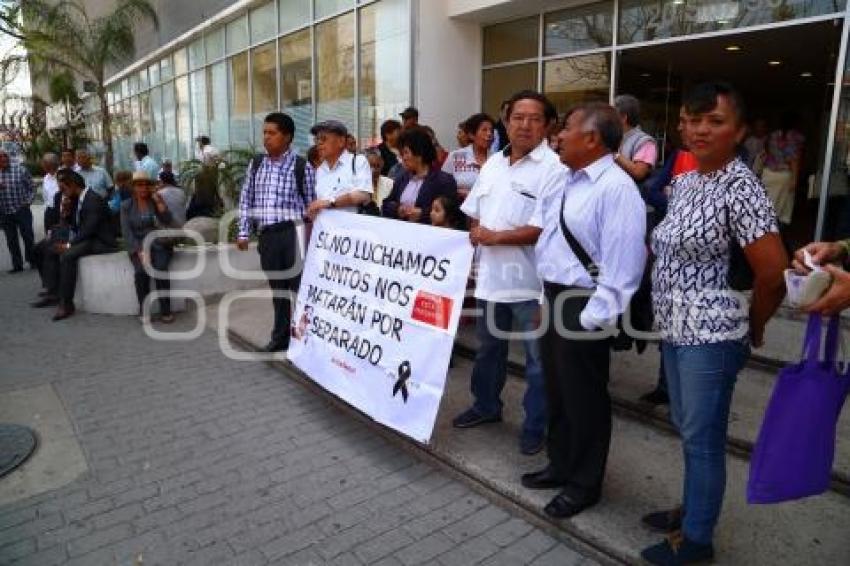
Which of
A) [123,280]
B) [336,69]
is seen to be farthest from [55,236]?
[336,69]

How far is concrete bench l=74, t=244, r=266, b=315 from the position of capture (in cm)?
692

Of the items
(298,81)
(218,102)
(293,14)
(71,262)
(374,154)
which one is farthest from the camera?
(218,102)

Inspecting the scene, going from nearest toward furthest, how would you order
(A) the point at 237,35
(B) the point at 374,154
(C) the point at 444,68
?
(B) the point at 374,154 → (C) the point at 444,68 → (A) the point at 237,35

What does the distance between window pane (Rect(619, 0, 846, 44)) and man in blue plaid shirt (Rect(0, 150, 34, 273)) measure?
359 inches

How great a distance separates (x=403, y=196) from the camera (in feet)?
14.7

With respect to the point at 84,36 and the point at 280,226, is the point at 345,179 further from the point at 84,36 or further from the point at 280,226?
the point at 84,36

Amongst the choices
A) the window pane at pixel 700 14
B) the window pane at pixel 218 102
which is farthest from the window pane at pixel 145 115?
the window pane at pixel 700 14

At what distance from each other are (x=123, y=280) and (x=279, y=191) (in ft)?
9.84

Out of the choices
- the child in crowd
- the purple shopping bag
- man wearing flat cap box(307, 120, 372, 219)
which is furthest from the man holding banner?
man wearing flat cap box(307, 120, 372, 219)

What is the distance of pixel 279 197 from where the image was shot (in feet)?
16.7

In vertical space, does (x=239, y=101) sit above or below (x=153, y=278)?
above

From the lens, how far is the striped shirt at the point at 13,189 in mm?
9422

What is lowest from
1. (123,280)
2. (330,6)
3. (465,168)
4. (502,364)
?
(123,280)

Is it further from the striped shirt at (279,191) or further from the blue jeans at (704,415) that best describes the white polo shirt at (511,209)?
the striped shirt at (279,191)
